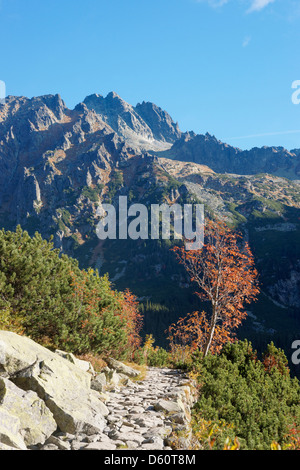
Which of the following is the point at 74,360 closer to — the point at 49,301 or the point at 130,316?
the point at 49,301

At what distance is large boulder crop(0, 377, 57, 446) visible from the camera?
7634mm

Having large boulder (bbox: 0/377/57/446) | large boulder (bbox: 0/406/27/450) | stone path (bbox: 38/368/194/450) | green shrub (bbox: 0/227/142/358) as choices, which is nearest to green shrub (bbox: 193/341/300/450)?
stone path (bbox: 38/368/194/450)

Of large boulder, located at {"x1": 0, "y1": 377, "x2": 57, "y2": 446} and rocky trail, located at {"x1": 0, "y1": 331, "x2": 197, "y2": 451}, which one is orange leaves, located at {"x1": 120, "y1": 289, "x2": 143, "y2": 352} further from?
large boulder, located at {"x1": 0, "y1": 377, "x2": 57, "y2": 446}

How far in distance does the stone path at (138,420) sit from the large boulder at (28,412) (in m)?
0.41

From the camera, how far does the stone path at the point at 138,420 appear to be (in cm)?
747

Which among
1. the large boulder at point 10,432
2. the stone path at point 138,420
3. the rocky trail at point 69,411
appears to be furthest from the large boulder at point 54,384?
the large boulder at point 10,432

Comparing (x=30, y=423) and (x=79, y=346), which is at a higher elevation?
(x=30, y=423)

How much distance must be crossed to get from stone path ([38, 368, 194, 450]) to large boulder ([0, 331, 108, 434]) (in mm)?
354

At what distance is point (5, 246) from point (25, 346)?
6770 mm

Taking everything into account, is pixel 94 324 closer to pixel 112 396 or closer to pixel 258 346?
pixel 112 396
